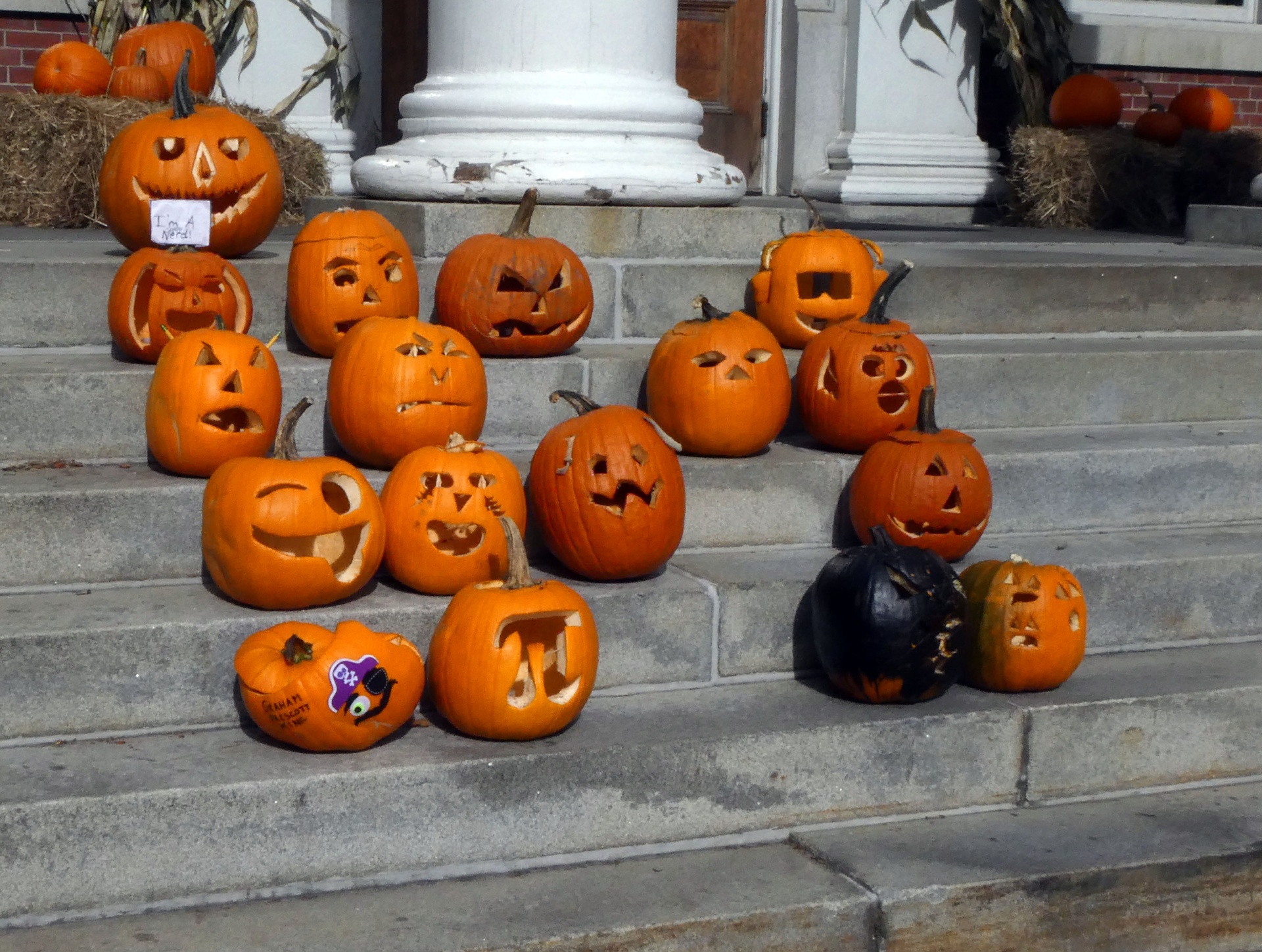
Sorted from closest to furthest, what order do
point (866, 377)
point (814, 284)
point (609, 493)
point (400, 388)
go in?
point (609, 493) < point (400, 388) < point (866, 377) < point (814, 284)

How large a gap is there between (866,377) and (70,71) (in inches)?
185

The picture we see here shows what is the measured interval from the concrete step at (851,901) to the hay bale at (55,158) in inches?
164

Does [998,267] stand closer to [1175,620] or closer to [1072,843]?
[1175,620]

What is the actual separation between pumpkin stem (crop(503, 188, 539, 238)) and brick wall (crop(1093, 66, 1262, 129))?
20.5 ft

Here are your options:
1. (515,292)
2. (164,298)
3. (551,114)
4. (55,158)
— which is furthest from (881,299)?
(55,158)

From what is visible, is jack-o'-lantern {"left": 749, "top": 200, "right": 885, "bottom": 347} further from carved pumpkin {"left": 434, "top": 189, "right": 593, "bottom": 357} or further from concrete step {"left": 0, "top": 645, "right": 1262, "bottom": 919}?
concrete step {"left": 0, "top": 645, "right": 1262, "bottom": 919}

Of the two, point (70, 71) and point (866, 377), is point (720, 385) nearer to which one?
point (866, 377)

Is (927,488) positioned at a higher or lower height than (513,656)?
higher

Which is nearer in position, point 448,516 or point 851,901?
point 851,901

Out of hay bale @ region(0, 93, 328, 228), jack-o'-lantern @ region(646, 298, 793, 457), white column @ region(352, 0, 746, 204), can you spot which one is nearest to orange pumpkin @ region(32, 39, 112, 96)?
hay bale @ region(0, 93, 328, 228)

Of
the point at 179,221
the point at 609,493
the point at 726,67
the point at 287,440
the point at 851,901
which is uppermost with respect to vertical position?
the point at 726,67

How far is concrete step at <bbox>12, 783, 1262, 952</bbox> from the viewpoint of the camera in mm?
2541

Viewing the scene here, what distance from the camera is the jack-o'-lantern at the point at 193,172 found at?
13.3 ft

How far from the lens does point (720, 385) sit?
3.68 m
